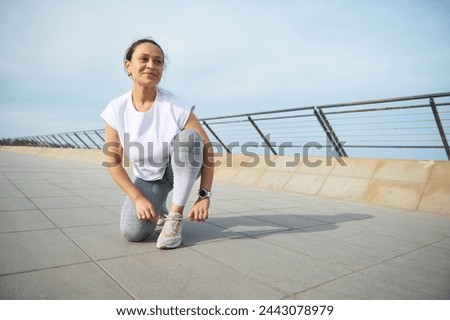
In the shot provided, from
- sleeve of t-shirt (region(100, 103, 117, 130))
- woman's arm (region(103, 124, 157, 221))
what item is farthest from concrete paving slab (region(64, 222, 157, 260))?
sleeve of t-shirt (region(100, 103, 117, 130))

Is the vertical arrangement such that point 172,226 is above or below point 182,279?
above

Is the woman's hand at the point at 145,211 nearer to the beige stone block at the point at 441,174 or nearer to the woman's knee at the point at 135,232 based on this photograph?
the woman's knee at the point at 135,232

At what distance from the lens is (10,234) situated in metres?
1.99

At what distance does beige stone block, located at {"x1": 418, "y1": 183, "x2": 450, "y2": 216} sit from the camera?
169 inches

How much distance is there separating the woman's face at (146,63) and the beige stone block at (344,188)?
4.41 m

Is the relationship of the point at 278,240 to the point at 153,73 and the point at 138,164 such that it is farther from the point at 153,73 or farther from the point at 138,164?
the point at 153,73

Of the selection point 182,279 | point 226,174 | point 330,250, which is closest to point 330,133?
point 226,174

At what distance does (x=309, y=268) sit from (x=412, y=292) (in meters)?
0.52

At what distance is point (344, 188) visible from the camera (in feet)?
17.8

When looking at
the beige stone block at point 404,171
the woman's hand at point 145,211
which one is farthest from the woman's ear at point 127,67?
the beige stone block at point 404,171

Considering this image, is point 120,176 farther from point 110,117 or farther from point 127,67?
point 127,67

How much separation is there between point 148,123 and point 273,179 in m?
4.90

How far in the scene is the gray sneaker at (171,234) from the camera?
6.23 feet
